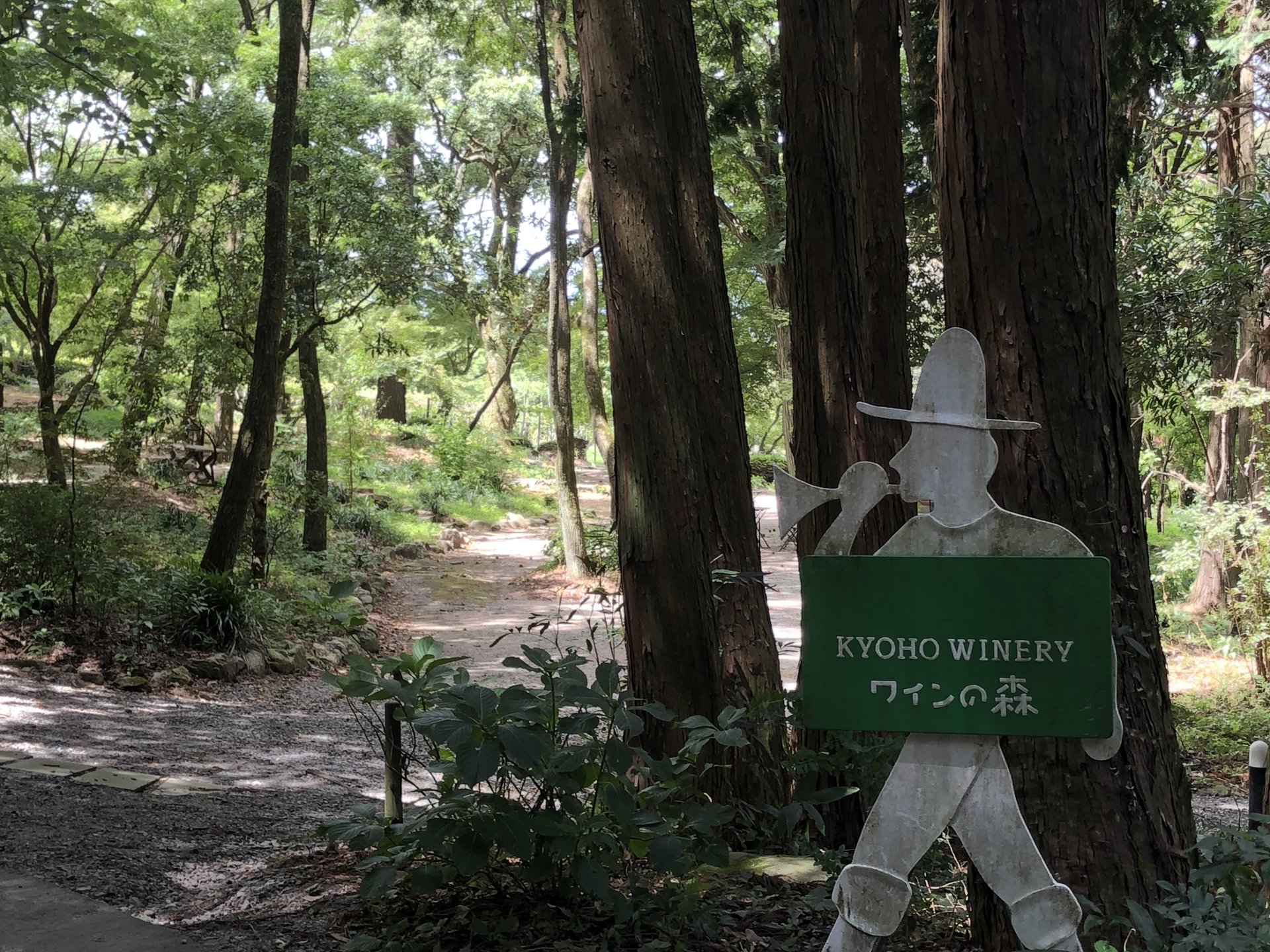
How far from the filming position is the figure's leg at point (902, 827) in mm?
2496

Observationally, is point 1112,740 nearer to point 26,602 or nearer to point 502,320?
point 26,602

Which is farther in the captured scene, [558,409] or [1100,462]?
[558,409]

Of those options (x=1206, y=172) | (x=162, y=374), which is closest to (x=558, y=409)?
(x=162, y=374)

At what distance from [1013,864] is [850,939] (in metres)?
0.44

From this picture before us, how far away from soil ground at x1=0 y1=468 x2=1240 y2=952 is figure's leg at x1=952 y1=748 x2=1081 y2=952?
136 centimetres

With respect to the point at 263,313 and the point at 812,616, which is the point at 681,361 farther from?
the point at 263,313

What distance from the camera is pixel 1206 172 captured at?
16047 mm

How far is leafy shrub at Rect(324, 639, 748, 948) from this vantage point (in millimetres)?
2764

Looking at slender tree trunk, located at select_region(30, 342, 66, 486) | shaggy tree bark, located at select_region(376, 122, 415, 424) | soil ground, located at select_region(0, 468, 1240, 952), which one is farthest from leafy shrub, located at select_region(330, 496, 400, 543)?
shaggy tree bark, located at select_region(376, 122, 415, 424)

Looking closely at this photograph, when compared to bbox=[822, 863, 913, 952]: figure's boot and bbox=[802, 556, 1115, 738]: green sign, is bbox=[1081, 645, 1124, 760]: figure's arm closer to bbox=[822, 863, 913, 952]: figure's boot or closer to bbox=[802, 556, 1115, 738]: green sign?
bbox=[802, 556, 1115, 738]: green sign

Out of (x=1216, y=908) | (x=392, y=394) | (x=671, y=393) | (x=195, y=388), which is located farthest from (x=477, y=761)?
(x=392, y=394)

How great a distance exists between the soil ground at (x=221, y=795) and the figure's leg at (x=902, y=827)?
117cm

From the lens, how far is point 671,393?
445cm

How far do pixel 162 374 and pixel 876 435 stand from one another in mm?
13463
